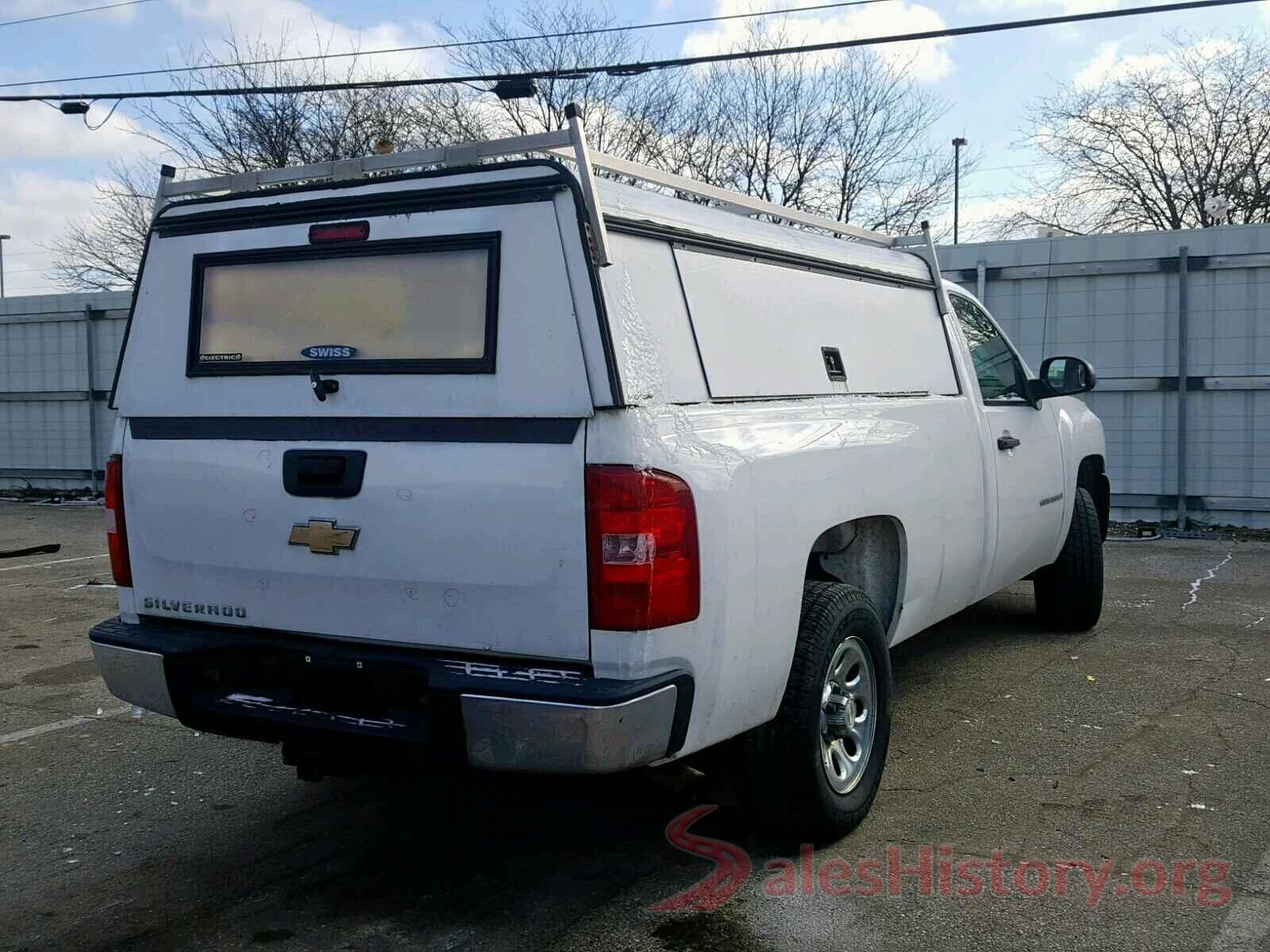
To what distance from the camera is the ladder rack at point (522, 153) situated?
125 inches

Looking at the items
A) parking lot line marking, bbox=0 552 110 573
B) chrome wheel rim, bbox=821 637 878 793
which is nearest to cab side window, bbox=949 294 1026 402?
chrome wheel rim, bbox=821 637 878 793

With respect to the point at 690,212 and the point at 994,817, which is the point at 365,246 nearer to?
the point at 690,212

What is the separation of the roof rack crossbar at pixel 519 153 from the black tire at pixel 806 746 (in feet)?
4.49

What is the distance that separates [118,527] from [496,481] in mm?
1487

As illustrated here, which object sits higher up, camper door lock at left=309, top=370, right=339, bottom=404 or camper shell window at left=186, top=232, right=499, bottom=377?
camper shell window at left=186, top=232, right=499, bottom=377

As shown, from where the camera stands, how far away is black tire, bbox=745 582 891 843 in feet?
12.0

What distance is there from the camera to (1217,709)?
5410 millimetres

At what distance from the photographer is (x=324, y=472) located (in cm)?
344

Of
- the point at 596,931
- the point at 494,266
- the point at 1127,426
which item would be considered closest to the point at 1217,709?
the point at 596,931

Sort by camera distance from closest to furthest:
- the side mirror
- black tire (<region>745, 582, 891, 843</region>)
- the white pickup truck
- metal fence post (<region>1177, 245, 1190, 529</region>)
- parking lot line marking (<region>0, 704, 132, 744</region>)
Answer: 1. the white pickup truck
2. black tire (<region>745, 582, 891, 843</region>)
3. parking lot line marking (<region>0, 704, 132, 744</region>)
4. the side mirror
5. metal fence post (<region>1177, 245, 1190, 529</region>)

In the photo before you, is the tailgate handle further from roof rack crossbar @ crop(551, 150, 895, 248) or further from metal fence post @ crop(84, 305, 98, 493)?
metal fence post @ crop(84, 305, 98, 493)

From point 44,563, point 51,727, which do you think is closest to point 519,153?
point 51,727

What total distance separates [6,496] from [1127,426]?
15100mm

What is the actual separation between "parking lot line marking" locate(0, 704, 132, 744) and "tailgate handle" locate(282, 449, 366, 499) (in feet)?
9.28
